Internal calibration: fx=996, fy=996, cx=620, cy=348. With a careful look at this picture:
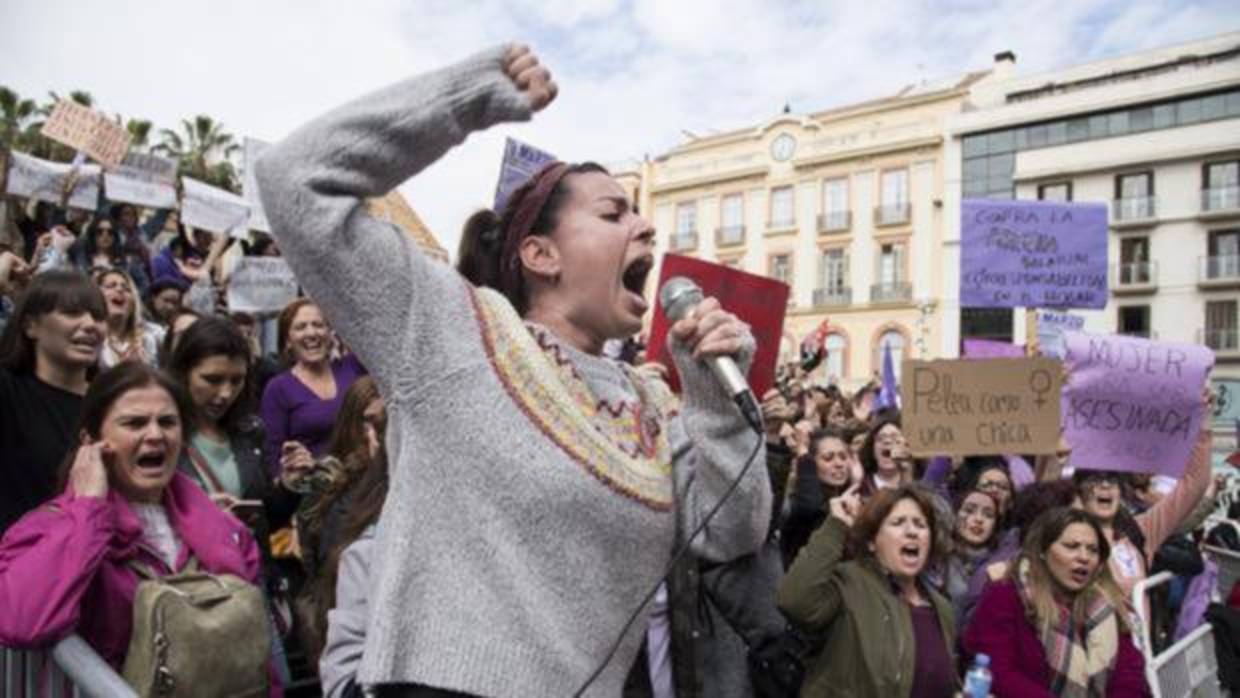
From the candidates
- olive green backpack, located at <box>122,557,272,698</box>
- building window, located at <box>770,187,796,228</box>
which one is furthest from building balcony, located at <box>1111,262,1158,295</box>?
olive green backpack, located at <box>122,557,272,698</box>

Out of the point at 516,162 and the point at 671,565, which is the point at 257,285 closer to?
the point at 516,162

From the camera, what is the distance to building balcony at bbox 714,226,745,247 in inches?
1716

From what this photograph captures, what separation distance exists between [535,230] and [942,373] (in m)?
3.68

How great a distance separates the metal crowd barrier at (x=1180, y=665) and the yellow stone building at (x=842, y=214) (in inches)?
1322

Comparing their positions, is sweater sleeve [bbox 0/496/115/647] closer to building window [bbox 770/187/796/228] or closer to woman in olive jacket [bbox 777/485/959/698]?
woman in olive jacket [bbox 777/485/959/698]

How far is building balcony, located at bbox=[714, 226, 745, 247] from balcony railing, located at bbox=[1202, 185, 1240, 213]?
17.4 m

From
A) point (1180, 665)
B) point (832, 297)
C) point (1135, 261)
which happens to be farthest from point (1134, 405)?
point (832, 297)

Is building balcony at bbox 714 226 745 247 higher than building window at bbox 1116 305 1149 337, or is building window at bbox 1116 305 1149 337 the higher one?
building balcony at bbox 714 226 745 247

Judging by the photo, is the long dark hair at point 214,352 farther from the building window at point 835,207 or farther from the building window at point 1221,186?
the building window at point 835,207

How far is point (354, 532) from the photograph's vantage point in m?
2.78

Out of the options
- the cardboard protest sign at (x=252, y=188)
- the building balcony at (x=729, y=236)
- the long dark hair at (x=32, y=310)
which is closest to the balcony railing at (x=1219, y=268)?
the building balcony at (x=729, y=236)

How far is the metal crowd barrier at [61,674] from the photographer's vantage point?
6.86 ft

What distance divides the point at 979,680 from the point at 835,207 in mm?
39331

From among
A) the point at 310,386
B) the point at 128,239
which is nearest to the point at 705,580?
the point at 310,386
